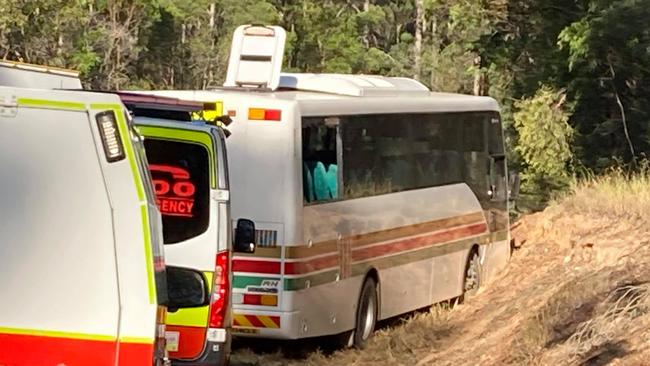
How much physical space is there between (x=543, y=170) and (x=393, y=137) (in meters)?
15.5

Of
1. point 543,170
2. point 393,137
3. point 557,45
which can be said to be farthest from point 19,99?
point 543,170

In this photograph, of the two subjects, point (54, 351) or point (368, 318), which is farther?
point (368, 318)

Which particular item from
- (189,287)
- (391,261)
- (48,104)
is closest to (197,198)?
(189,287)

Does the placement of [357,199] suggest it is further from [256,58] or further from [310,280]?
[256,58]

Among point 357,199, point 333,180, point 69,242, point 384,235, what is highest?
point 69,242

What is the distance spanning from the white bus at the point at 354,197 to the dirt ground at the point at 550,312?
43 centimetres

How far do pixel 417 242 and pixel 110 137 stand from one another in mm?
10480

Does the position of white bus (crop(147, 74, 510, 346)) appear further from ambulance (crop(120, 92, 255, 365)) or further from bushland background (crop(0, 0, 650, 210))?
bushland background (crop(0, 0, 650, 210))

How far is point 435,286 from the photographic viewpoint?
55.2 ft

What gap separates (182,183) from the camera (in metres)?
10.0

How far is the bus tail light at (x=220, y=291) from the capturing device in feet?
32.0

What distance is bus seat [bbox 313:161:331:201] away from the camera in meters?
13.6

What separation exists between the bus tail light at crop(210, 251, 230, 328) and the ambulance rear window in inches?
10.5

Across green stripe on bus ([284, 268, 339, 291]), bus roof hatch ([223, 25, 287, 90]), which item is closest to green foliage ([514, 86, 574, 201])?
bus roof hatch ([223, 25, 287, 90])
